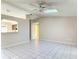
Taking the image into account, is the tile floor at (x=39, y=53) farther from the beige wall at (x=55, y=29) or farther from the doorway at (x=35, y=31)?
the doorway at (x=35, y=31)

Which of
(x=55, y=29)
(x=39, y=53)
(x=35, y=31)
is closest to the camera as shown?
(x=39, y=53)

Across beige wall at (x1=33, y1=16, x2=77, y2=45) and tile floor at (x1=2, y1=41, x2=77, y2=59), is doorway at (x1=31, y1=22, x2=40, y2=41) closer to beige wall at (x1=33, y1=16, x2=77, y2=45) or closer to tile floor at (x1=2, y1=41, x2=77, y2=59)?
beige wall at (x1=33, y1=16, x2=77, y2=45)

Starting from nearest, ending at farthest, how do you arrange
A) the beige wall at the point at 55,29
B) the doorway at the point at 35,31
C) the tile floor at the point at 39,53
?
the tile floor at the point at 39,53 < the beige wall at the point at 55,29 < the doorway at the point at 35,31

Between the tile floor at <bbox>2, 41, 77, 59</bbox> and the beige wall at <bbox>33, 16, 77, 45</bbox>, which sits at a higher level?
the beige wall at <bbox>33, 16, 77, 45</bbox>

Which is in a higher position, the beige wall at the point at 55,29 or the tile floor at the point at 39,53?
the beige wall at the point at 55,29

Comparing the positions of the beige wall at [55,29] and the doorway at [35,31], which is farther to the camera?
the doorway at [35,31]

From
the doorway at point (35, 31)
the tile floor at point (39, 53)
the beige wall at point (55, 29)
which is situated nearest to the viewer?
the tile floor at point (39, 53)

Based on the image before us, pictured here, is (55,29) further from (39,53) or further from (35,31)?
(39,53)

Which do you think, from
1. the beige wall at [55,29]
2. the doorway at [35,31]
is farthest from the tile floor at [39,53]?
the doorway at [35,31]

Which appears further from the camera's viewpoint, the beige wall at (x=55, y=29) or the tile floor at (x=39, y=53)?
the beige wall at (x=55, y=29)

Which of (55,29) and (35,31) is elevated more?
(55,29)

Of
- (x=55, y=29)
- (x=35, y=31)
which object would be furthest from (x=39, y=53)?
(x=35, y=31)

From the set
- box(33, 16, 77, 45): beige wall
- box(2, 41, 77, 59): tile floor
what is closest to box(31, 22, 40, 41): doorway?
box(33, 16, 77, 45): beige wall

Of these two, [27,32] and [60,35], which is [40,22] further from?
[60,35]
